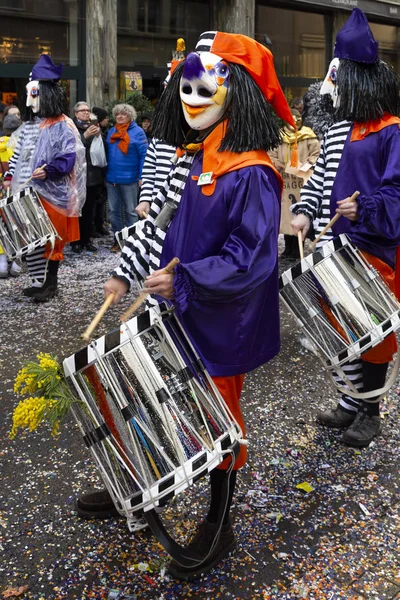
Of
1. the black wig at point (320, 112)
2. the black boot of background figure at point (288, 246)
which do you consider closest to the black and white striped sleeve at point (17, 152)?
the black wig at point (320, 112)

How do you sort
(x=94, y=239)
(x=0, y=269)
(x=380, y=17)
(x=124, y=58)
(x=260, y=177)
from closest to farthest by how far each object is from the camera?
(x=260, y=177) < (x=0, y=269) < (x=94, y=239) < (x=124, y=58) < (x=380, y=17)

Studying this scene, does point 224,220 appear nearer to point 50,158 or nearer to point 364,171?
point 364,171

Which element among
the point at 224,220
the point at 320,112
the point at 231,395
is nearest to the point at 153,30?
the point at 320,112

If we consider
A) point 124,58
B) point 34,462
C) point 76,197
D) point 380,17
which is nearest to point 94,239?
point 76,197

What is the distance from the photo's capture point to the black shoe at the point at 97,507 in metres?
3.03

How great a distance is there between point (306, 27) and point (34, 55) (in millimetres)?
6991

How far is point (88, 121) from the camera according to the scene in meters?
8.77

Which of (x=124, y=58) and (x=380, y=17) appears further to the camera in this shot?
(x=380, y=17)

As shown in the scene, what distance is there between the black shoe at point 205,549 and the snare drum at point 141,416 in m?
0.43

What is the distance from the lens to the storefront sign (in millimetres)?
15488

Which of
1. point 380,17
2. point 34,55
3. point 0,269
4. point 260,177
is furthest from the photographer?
point 380,17

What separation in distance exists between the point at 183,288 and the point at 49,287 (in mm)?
4552

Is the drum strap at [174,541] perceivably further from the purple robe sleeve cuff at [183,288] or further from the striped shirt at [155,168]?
the striped shirt at [155,168]

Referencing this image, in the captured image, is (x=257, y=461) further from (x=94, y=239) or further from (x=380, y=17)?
(x=380, y=17)
